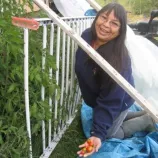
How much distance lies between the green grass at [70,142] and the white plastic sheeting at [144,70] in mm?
728

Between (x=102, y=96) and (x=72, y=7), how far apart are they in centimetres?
248

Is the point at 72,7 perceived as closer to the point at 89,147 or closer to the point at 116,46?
the point at 116,46

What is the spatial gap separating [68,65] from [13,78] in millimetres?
798

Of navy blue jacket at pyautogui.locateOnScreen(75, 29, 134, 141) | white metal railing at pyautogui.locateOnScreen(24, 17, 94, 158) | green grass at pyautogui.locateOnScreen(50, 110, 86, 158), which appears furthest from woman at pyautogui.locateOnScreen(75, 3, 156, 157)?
green grass at pyautogui.locateOnScreen(50, 110, 86, 158)

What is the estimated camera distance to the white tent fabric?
13.6 ft

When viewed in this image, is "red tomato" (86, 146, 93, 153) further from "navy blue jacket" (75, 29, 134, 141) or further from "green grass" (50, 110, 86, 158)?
"green grass" (50, 110, 86, 158)

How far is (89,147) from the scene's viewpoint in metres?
1.83

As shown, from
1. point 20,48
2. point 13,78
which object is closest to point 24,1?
point 20,48

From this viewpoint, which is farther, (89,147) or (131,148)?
(131,148)

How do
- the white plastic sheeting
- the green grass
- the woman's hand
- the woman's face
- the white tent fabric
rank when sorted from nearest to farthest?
the woman's hand → the woman's face → the green grass → the white plastic sheeting → the white tent fabric

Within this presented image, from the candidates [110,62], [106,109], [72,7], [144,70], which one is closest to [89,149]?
[106,109]

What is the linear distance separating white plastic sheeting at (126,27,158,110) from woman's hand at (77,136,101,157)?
1086 millimetres

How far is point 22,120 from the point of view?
1688 mm

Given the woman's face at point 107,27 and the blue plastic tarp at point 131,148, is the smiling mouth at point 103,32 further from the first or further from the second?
the blue plastic tarp at point 131,148
